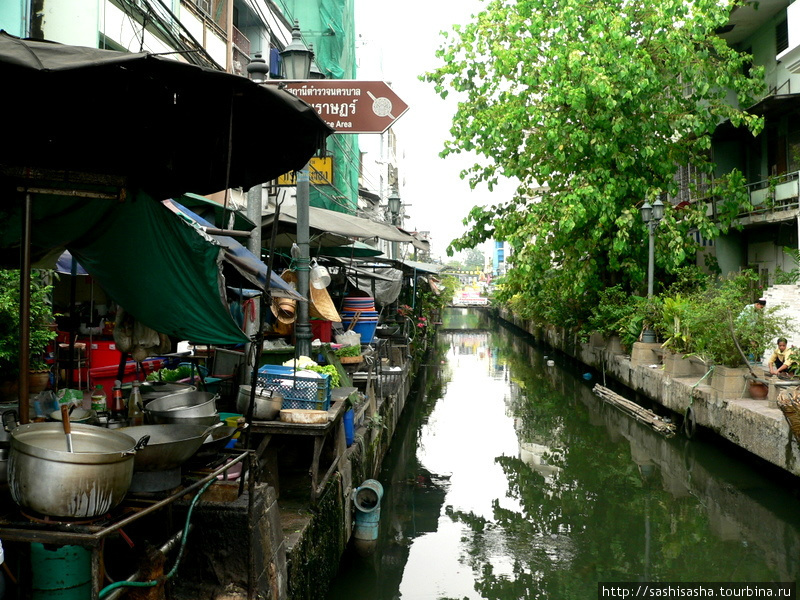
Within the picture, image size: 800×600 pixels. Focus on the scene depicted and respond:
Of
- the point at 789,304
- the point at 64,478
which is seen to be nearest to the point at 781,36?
the point at 789,304

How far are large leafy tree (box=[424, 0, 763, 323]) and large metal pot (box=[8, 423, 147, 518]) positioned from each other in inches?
568

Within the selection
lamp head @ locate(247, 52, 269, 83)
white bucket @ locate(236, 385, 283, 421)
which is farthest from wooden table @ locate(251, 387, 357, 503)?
lamp head @ locate(247, 52, 269, 83)

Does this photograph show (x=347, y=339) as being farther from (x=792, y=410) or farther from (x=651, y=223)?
(x=651, y=223)

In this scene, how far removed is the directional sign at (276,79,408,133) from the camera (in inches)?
217

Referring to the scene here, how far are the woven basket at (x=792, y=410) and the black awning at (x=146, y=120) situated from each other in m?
6.45

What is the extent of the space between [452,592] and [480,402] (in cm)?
1077

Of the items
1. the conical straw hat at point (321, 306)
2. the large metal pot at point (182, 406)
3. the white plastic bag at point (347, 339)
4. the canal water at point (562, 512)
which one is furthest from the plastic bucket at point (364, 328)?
the large metal pot at point (182, 406)

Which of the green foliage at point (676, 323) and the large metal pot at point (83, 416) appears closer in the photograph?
the large metal pot at point (83, 416)

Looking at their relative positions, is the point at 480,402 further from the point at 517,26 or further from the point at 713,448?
the point at 517,26

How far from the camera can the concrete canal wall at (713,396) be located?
913 centimetres

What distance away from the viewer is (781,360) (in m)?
10.8

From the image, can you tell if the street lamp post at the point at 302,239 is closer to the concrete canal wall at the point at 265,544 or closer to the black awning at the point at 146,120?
the concrete canal wall at the point at 265,544

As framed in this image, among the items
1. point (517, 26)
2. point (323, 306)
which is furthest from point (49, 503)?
point (517, 26)

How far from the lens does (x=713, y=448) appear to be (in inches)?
457
